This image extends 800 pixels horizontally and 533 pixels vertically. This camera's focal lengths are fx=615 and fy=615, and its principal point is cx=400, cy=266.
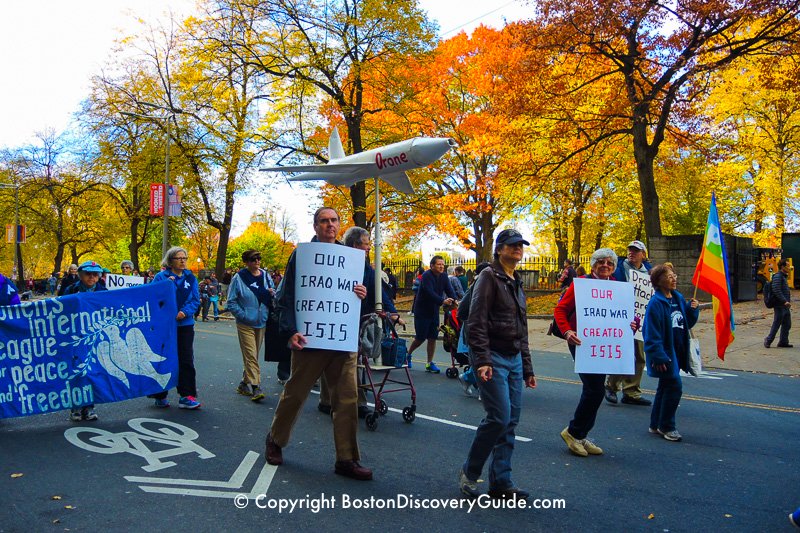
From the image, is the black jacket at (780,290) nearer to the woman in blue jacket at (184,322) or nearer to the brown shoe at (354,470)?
the brown shoe at (354,470)

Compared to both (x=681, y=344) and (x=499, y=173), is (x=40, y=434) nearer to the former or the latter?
(x=681, y=344)

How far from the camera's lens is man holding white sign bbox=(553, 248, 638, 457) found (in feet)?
17.6

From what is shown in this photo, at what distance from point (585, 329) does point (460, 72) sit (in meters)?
26.6

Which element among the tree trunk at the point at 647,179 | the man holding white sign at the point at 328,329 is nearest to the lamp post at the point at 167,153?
the tree trunk at the point at 647,179

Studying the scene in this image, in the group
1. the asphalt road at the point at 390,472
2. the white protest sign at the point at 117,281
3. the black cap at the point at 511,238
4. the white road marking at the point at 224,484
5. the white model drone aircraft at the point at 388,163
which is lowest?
the asphalt road at the point at 390,472

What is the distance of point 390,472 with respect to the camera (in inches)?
196

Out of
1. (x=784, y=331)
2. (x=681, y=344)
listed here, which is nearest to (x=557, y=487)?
(x=681, y=344)

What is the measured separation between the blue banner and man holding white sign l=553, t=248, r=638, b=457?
4.50 meters

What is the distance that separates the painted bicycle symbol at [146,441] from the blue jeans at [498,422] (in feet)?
8.10

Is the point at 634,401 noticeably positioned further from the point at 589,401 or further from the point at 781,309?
the point at 781,309

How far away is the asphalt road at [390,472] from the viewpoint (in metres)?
3.99

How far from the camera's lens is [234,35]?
23.6 m

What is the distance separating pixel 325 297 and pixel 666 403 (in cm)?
365

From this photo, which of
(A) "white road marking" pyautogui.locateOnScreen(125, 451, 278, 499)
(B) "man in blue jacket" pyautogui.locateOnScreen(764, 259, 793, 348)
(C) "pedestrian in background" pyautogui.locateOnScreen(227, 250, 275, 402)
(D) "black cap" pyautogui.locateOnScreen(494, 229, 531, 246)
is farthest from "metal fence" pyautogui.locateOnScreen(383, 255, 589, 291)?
(D) "black cap" pyautogui.locateOnScreen(494, 229, 531, 246)
